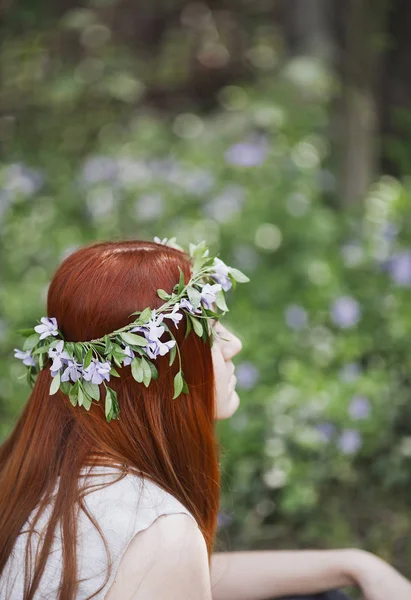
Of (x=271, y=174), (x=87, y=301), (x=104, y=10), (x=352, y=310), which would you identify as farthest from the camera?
(x=104, y=10)

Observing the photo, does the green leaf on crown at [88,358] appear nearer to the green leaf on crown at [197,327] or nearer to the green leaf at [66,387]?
the green leaf at [66,387]

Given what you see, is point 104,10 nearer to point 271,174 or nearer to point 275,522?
→ point 271,174

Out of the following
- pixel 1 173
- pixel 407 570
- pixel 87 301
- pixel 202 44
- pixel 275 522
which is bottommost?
pixel 407 570

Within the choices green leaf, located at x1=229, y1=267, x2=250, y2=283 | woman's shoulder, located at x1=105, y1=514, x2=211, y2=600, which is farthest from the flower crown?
woman's shoulder, located at x1=105, y1=514, x2=211, y2=600

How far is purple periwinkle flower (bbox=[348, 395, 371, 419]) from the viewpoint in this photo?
2.63 meters

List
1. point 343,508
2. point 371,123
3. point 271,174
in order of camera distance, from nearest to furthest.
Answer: point 343,508 → point 271,174 → point 371,123

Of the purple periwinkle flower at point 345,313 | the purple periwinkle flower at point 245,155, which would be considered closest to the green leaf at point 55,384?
the purple periwinkle flower at point 345,313

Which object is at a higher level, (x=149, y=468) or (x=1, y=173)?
(x=1, y=173)

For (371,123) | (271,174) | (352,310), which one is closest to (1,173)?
(271,174)

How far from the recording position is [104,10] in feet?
18.1

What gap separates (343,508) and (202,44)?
3.93 m

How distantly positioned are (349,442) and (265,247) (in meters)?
1.21

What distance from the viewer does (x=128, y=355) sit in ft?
4.86

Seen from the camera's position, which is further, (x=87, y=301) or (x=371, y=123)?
(x=371, y=123)
